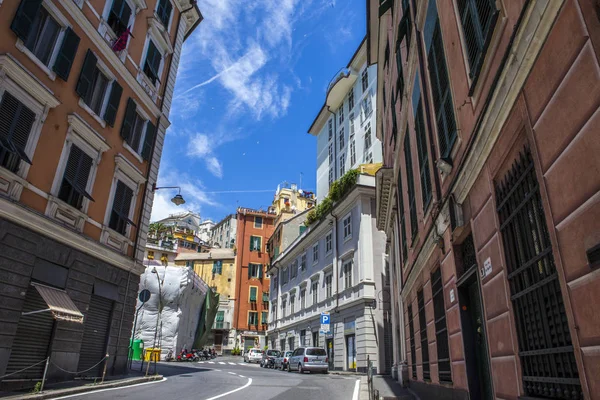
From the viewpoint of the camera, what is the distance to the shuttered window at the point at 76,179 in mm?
12502

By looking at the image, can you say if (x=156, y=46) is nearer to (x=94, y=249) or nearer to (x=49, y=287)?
(x=94, y=249)

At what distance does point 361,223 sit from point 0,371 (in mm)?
20785

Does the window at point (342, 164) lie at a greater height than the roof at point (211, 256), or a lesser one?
greater

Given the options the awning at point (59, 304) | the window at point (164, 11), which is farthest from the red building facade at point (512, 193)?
the window at point (164, 11)

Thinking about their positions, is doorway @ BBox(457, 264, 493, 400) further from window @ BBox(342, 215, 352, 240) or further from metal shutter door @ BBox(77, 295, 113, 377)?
window @ BBox(342, 215, 352, 240)

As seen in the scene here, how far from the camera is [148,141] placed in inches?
683

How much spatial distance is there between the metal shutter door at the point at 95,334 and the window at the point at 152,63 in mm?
9546

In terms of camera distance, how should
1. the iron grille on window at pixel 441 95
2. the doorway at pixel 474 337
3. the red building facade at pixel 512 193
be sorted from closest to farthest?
1. the red building facade at pixel 512 193
2. the doorway at pixel 474 337
3. the iron grille on window at pixel 441 95

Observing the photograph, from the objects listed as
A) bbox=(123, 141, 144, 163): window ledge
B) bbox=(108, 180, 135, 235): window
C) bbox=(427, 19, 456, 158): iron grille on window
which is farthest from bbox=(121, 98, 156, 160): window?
bbox=(427, 19, 456, 158): iron grille on window

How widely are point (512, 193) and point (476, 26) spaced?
247 centimetres

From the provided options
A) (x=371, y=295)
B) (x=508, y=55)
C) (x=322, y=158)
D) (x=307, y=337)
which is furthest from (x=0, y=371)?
(x=322, y=158)

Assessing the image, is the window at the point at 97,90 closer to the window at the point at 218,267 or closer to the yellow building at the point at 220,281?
the yellow building at the point at 220,281

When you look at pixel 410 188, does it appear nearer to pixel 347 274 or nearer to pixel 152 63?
pixel 152 63

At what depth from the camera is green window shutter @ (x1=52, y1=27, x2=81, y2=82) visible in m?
12.2
